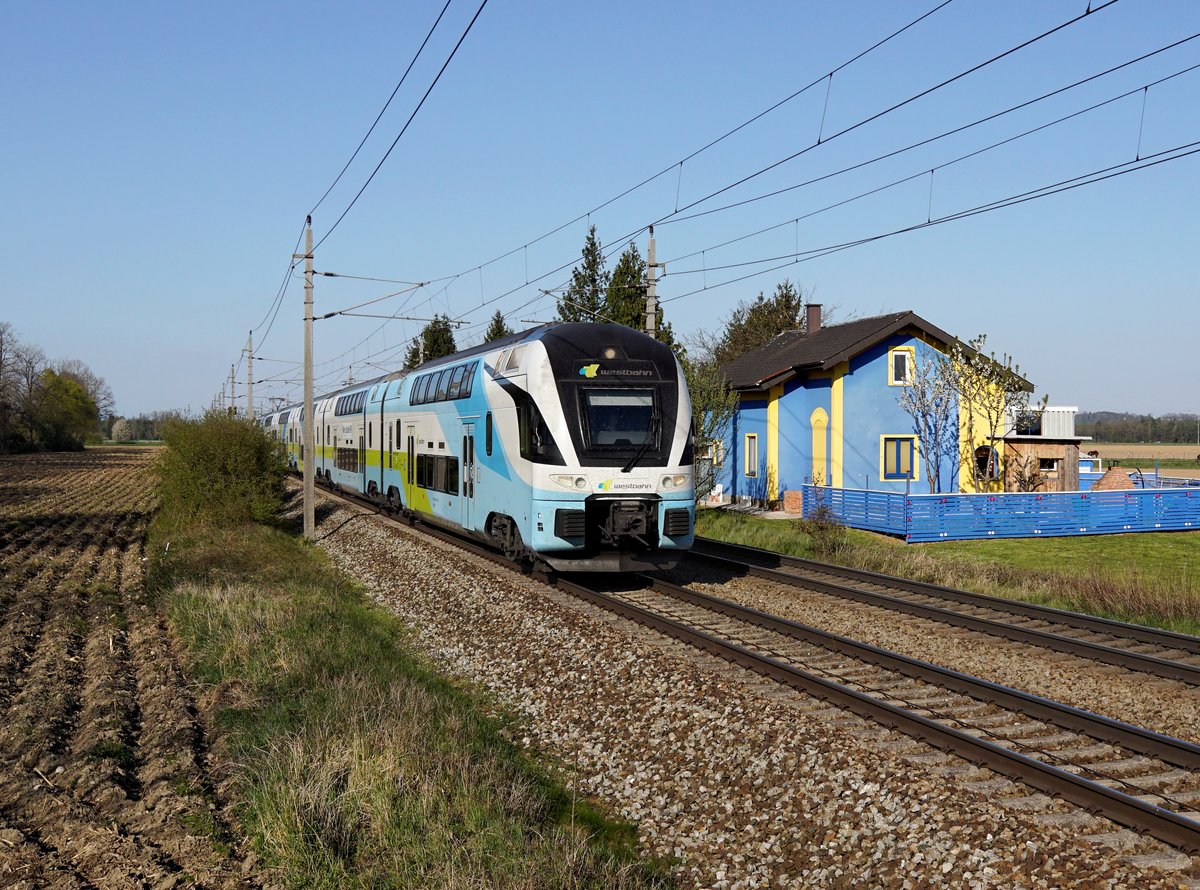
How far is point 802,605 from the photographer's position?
1348 centimetres

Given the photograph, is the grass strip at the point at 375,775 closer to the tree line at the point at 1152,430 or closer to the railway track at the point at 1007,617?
the railway track at the point at 1007,617

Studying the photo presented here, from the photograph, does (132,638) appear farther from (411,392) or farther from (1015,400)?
(1015,400)

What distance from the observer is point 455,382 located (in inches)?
693

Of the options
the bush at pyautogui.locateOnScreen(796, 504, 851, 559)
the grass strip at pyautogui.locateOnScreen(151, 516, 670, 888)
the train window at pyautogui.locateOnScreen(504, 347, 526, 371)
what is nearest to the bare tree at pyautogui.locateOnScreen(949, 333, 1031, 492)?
the bush at pyautogui.locateOnScreen(796, 504, 851, 559)

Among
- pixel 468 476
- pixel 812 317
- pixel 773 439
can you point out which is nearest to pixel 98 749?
pixel 468 476

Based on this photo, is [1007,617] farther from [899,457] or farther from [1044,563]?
[899,457]

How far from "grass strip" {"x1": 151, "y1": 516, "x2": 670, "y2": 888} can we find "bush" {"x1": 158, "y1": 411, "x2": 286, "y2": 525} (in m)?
11.8

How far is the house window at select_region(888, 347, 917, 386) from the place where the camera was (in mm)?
30484

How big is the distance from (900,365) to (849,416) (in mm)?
2454

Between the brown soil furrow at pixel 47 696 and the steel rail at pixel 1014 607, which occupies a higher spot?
the steel rail at pixel 1014 607

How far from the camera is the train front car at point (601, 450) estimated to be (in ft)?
43.7

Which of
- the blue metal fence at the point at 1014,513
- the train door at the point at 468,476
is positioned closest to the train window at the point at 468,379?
the train door at the point at 468,476

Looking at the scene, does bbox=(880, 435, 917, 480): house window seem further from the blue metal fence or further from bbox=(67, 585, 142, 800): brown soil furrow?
bbox=(67, 585, 142, 800): brown soil furrow

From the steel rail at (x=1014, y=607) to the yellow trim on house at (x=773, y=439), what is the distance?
12688 millimetres
